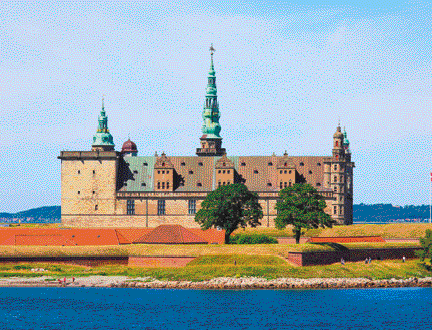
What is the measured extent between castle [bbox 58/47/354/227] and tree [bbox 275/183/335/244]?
35.1 metres

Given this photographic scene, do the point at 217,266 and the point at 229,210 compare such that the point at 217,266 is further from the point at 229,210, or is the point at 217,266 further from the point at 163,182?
the point at 163,182

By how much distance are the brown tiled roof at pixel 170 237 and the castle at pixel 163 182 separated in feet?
107

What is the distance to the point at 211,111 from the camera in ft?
598

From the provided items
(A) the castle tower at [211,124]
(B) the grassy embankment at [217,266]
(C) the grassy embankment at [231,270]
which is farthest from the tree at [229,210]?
(A) the castle tower at [211,124]

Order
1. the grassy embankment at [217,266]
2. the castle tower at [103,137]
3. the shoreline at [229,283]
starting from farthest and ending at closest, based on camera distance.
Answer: the castle tower at [103,137]
the grassy embankment at [217,266]
the shoreline at [229,283]

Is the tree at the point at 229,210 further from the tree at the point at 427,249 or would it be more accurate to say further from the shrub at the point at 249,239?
the tree at the point at 427,249

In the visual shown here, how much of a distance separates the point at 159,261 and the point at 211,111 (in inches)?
3079

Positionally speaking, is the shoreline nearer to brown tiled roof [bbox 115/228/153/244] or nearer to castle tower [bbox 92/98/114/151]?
brown tiled roof [bbox 115/228/153/244]

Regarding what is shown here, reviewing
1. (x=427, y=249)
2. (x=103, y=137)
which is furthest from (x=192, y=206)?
(x=427, y=249)

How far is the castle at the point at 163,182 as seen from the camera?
153125 millimetres

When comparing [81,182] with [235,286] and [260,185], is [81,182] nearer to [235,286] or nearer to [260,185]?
[260,185]

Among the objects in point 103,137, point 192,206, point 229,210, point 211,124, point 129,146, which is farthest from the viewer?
point 129,146

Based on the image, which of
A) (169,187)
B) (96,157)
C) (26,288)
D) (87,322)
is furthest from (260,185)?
(87,322)

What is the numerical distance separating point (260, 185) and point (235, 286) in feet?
188
